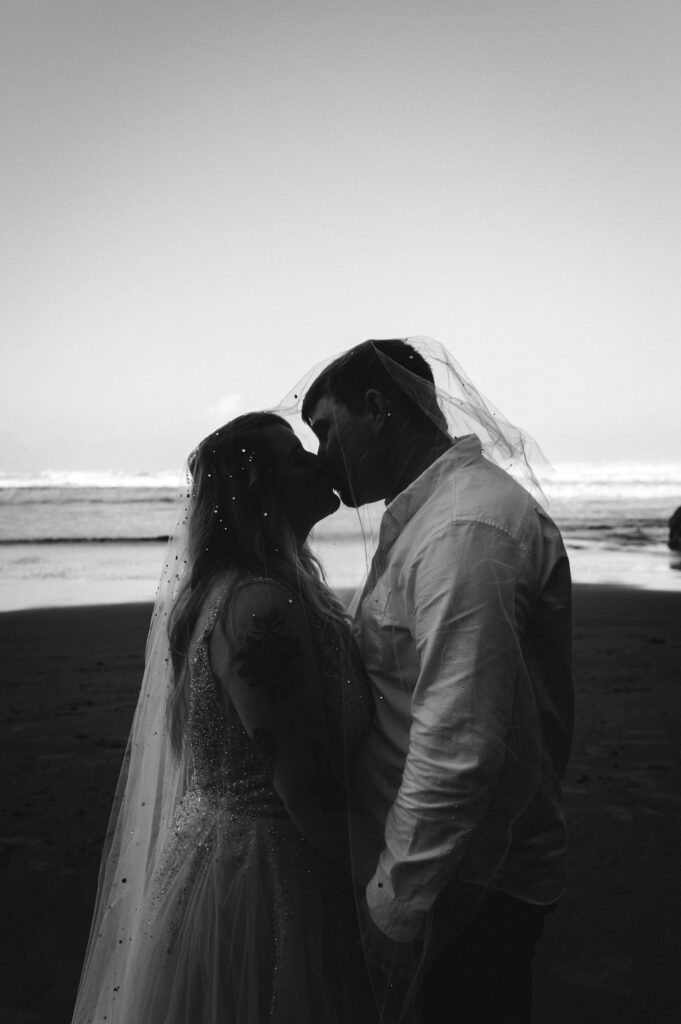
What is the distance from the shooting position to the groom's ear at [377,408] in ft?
7.13

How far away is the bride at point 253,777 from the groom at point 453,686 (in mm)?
131

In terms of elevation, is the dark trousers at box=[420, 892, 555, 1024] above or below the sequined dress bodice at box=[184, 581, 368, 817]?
below

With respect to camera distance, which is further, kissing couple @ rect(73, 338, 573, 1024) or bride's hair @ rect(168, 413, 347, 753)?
bride's hair @ rect(168, 413, 347, 753)

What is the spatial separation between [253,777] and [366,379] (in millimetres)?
1101

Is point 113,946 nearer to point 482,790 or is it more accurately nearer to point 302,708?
point 302,708

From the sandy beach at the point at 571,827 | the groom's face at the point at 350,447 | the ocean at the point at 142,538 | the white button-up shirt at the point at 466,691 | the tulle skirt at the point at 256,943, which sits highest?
the groom's face at the point at 350,447

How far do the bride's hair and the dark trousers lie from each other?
0.83m

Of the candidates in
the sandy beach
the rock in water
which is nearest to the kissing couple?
the sandy beach

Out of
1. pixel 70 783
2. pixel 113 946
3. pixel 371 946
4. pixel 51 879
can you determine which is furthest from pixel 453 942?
pixel 70 783

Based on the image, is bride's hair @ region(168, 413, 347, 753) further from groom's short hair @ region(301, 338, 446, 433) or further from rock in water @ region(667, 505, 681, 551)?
rock in water @ region(667, 505, 681, 551)

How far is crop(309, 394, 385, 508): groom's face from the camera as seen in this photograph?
2211mm

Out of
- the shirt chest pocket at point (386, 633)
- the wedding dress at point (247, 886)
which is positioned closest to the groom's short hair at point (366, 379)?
the shirt chest pocket at point (386, 633)

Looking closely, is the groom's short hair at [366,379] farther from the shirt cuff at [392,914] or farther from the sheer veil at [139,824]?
the shirt cuff at [392,914]

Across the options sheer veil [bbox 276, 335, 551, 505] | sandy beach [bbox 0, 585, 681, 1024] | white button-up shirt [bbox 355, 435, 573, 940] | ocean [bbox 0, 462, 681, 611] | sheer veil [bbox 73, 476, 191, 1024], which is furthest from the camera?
ocean [bbox 0, 462, 681, 611]
